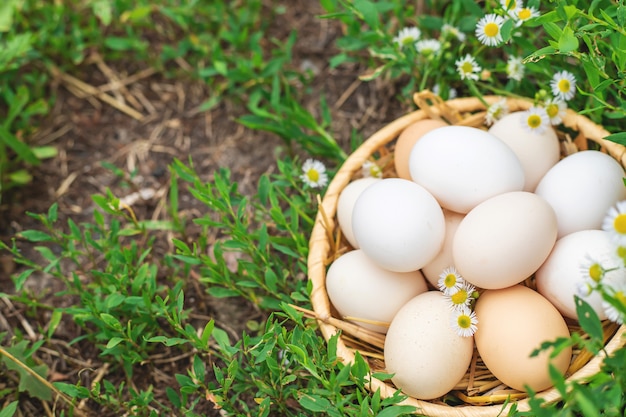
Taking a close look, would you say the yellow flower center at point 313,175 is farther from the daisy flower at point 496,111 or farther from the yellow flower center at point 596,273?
the yellow flower center at point 596,273

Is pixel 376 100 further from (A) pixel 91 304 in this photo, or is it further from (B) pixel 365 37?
(A) pixel 91 304

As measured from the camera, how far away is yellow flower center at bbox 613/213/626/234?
91 cm

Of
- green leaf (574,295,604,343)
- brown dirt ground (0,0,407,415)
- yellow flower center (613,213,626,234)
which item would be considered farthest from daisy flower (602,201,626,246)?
brown dirt ground (0,0,407,415)

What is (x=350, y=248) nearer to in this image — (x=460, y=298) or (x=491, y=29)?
(x=460, y=298)

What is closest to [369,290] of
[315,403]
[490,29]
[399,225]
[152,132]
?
[399,225]

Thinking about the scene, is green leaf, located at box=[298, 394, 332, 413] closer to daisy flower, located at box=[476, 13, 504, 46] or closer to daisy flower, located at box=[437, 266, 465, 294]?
daisy flower, located at box=[437, 266, 465, 294]

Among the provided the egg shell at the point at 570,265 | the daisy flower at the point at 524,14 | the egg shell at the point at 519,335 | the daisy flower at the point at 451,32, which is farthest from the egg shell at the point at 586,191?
the daisy flower at the point at 451,32

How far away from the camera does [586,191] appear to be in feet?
4.05

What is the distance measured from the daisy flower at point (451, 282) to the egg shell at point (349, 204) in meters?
0.23

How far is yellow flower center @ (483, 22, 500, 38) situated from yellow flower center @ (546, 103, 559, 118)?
189 millimetres

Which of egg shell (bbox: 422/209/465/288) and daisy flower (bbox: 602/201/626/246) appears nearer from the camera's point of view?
daisy flower (bbox: 602/201/626/246)

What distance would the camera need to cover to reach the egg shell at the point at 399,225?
1203 millimetres

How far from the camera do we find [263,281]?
4.76ft

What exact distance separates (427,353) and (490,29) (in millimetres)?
680
